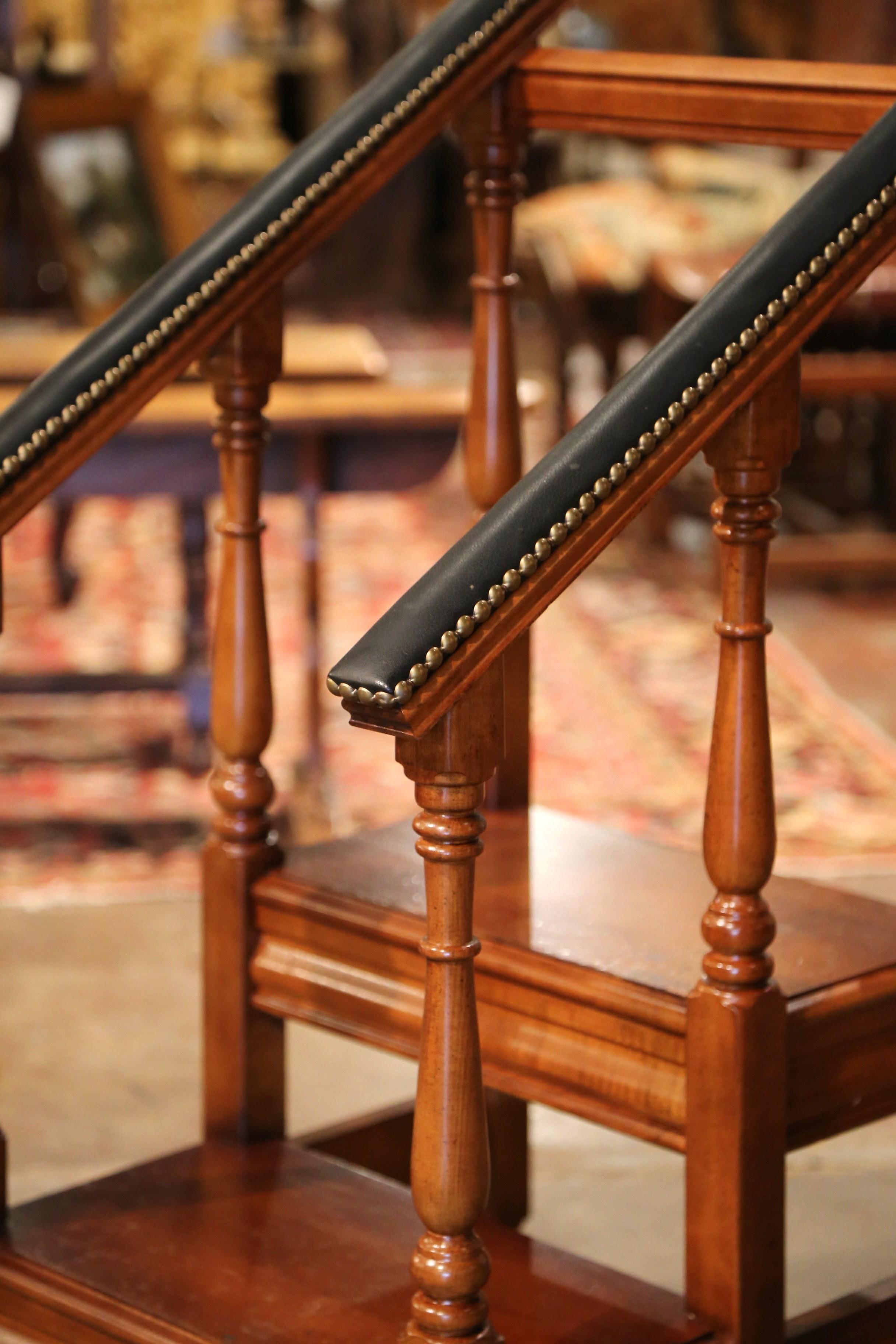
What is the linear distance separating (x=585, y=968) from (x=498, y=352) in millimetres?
745

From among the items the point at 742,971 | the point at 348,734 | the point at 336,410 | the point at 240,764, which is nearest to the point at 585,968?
the point at 742,971

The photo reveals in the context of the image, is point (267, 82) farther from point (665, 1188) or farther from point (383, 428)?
point (665, 1188)

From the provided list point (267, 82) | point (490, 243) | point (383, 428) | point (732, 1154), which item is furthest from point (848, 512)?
point (267, 82)

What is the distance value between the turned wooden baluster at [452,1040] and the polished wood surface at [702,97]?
0.76m

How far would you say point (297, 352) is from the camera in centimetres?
455

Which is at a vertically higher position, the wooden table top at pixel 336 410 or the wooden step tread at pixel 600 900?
the wooden step tread at pixel 600 900

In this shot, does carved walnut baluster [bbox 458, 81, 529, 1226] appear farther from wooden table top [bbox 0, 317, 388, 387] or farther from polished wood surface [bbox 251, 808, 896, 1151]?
wooden table top [bbox 0, 317, 388, 387]

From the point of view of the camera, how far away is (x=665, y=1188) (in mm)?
2738

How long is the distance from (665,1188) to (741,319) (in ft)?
5.16

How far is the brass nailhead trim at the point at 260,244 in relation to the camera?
1.90m

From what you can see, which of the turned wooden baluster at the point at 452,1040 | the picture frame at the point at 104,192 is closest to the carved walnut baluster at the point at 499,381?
the turned wooden baluster at the point at 452,1040

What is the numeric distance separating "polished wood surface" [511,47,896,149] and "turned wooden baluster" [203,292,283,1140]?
368mm

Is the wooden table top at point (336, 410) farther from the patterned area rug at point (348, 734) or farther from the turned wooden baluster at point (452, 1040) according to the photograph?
the turned wooden baluster at point (452, 1040)

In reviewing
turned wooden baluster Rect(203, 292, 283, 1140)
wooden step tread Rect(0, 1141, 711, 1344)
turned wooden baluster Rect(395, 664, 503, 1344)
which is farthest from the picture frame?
turned wooden baluster Rect(395, 664, 503, 1344)
